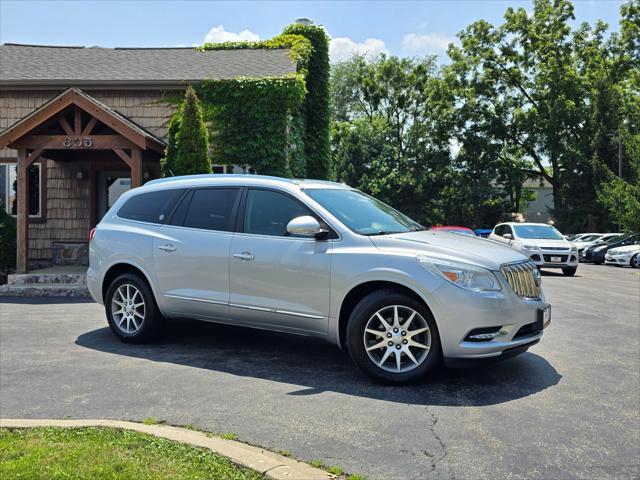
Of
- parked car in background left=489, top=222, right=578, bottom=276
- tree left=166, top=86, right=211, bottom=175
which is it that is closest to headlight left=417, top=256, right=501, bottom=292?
tree left=166, top=86, right=211, bottom=175

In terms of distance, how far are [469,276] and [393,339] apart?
846 mm

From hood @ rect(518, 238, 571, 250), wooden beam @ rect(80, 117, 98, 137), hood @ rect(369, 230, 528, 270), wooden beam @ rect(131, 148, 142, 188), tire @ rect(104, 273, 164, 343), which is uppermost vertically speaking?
wooden beam @ rect(80, 117, 98, 137)

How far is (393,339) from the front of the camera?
5.33 metres

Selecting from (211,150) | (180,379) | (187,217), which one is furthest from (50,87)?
(180,379)

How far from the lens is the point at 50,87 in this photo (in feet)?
51.1

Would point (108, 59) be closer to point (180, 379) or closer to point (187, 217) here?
point (187, 217)

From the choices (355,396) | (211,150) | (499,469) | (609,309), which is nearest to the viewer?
(499,469)

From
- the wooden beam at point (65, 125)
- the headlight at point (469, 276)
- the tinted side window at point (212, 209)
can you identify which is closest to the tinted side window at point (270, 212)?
the tinted side window at point (212, 209)

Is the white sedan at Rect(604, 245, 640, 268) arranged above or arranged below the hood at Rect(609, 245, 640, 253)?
below

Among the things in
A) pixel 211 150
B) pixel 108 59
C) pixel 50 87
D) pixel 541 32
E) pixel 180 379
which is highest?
pixel 541 32

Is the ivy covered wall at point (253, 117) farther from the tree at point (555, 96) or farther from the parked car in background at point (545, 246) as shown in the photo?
the tree at point (555, 96)

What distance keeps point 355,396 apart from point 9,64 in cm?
1621

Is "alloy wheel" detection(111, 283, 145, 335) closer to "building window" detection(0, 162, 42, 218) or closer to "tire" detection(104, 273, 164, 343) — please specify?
"tire" detection(104, 273, 164, 343)

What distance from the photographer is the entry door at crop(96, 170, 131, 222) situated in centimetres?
1625
